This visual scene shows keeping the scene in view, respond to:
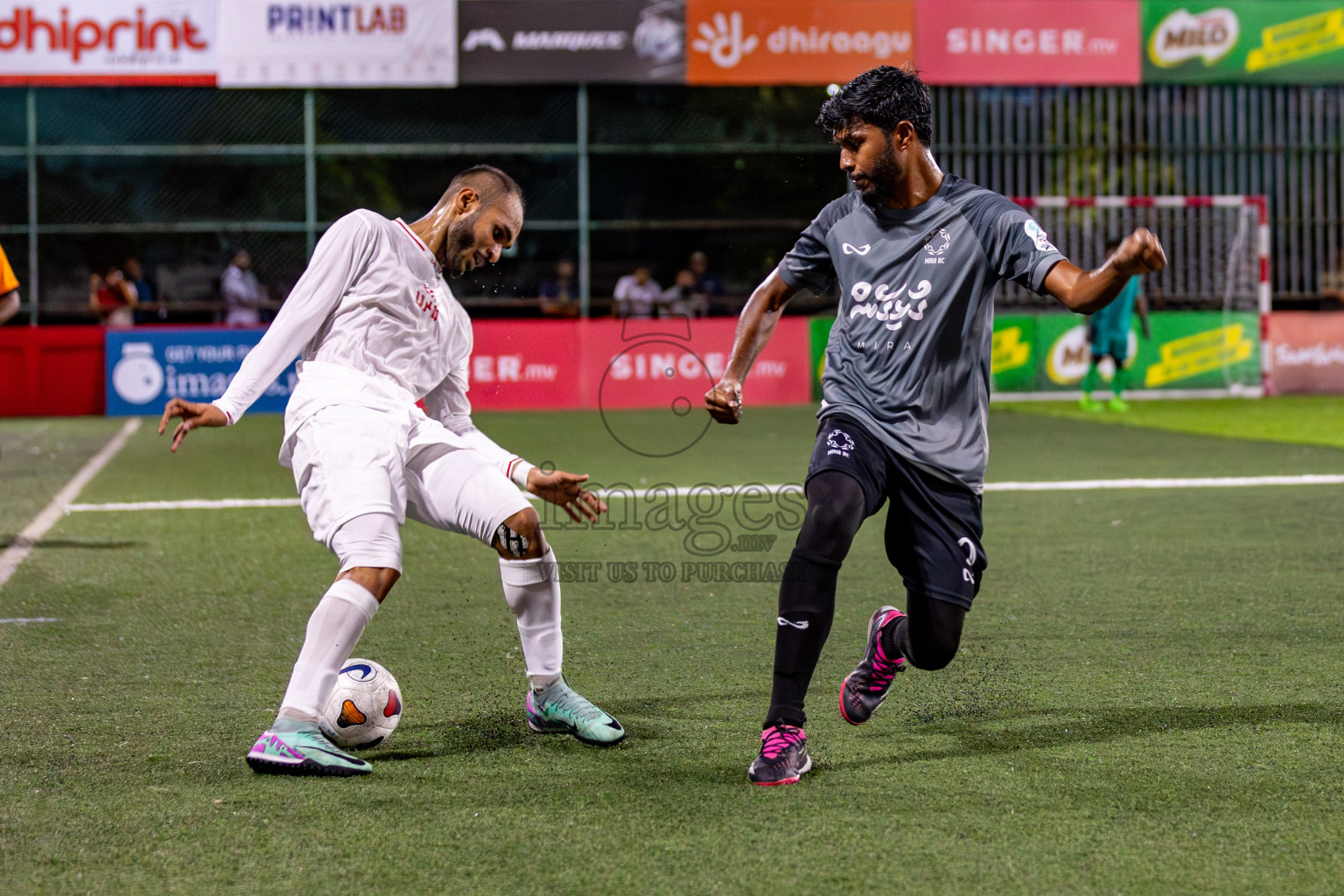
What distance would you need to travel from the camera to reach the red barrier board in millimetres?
19859

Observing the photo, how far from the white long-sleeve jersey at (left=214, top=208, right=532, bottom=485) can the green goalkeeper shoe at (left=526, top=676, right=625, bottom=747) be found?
0.68 metres

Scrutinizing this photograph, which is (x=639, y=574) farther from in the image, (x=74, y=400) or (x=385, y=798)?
(x=74, y=400)

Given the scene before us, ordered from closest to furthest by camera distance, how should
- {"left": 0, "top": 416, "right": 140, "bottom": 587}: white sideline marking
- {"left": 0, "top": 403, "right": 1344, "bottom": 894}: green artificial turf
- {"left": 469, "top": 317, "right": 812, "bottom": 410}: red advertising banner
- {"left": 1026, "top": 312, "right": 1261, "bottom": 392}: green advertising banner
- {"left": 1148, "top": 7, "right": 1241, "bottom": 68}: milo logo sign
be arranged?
{"left": 0, "top": 403, "right": 1344, "bottom": 894}: green artificial turf < {"left": 0, "top": 416, "right": 140, "bottom": 587}: white sideline marking < {"left": 469, "top": 317, "right": 812, "bottom": 410}: red advertising banner < {"left": 1026, "top": 312, "right": 1261, "bottom": 392}: green advertising banner < {"left": 1148, "top": 7, "right": 1241, "bottom": 68}: milo logo sign

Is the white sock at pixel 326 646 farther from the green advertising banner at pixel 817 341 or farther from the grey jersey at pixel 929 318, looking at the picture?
the green advertising banner at pixel 817 341

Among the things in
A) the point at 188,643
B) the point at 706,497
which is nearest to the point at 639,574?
the point at 188,643

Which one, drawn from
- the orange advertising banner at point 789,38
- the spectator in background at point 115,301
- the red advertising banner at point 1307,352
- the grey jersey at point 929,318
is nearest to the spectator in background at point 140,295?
the spectator in background at point 115,301

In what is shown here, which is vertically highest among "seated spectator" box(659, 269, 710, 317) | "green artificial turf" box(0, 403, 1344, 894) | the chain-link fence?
the chain-link fence

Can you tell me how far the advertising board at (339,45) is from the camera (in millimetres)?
20234

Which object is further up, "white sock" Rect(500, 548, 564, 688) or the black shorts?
the black shorts

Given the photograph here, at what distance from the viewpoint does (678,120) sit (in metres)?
24.7

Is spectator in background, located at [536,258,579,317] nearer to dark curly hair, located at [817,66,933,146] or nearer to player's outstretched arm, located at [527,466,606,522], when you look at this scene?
player's outstretched arm, located at [527,466,606,522]

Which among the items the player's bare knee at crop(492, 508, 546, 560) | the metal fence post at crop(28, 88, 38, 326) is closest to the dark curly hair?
the player's bare knee at crop(492, 508, 546, 560)

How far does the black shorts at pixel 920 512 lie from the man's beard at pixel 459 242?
3.93ft

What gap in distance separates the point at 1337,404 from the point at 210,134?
16.8 m
